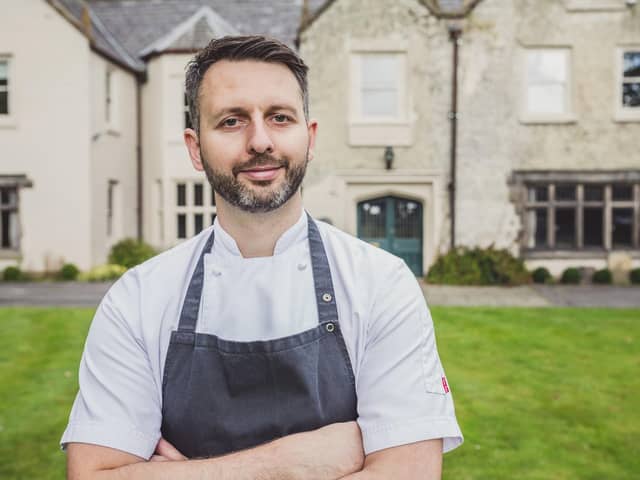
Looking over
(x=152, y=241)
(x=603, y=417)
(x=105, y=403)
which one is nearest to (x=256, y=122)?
(x=105, y=403)

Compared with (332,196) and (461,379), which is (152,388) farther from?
(332,196)

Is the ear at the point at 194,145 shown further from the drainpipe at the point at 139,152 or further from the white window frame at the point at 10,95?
the drainpipe at the point at 139,152

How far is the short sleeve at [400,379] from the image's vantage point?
2068mm

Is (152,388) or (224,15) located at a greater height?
(224,15)

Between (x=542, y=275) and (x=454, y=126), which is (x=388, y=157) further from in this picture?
(x=542, y=275)

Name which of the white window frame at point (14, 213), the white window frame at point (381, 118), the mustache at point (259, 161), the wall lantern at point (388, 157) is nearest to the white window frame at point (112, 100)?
the white window frame at point (14, 213)

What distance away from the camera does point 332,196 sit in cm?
1709

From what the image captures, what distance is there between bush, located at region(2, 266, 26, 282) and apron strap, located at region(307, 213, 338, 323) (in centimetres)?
1595

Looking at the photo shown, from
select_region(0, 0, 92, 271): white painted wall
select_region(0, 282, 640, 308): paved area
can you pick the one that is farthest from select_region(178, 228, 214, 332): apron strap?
select_region(0, 0, 92, 271): white painted wall

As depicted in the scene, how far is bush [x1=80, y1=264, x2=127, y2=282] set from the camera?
16156 mm

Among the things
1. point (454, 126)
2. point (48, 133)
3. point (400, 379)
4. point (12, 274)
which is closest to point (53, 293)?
point (12, 274)

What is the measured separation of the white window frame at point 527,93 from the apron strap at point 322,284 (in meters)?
15.8

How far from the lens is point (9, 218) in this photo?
57.2 ft

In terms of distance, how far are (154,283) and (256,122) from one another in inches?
23.5
